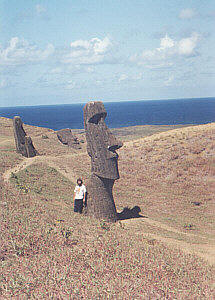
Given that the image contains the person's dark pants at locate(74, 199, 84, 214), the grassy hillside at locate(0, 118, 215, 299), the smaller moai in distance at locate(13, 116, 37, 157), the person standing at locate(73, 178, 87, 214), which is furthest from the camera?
the smaller moai in distance at locate(13, 116, 37, 157)

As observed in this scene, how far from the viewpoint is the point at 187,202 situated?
17422 millimetres

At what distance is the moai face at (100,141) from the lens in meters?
11.2

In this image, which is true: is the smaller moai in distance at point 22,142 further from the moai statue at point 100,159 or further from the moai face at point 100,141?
the moai face at point 100,141

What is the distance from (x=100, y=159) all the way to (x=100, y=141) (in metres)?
0.76

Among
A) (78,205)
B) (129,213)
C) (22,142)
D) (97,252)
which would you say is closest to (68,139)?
(22,142)

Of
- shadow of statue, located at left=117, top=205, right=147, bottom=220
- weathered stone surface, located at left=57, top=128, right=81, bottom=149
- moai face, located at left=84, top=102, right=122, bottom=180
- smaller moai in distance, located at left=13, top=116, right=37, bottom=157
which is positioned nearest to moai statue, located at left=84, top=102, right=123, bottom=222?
moai face, located at left=84, top=102, right=122, bottom=180

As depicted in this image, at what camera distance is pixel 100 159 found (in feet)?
Result: 37.1

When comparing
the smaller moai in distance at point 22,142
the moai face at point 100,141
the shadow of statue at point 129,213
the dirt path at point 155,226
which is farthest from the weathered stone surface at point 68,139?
the moai face at point 100,141

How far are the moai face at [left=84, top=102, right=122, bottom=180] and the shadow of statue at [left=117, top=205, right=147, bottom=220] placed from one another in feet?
9.71

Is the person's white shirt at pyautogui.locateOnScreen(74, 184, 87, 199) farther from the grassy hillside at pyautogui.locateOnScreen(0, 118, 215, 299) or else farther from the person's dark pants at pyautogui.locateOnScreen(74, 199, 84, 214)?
the grassy hillside at pyautogui.locateOnScreen(0, 118, 215, 299)

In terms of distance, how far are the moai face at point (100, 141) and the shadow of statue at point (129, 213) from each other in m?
2.96

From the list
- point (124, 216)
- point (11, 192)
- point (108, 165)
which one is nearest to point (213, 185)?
point (124, 216)

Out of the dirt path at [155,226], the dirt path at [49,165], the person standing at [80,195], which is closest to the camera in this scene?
the dirt path at [155,226]

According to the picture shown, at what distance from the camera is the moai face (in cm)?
1119
